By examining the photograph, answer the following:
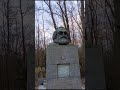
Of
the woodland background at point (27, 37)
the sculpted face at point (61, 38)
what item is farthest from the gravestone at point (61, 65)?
the woodland background at point (27, 37)

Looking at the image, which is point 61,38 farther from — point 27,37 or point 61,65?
point 27,37

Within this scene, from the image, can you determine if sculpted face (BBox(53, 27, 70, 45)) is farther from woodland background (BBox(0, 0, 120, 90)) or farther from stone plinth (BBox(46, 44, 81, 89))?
woodland background (BBox(0, 0, 120, 90))

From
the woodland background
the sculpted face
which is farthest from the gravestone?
the woodland background

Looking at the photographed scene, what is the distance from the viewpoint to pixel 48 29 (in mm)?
20500

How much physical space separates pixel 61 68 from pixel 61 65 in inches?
4.7

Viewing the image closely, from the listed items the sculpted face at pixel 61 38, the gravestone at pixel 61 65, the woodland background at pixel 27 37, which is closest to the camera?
the woodland background at pixel 27 37

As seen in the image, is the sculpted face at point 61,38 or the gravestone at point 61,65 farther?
the sculpted face at point 61,38

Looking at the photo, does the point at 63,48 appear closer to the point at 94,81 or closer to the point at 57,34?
the point at 57,34

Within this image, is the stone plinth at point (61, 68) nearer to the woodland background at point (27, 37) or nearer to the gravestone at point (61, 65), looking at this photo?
the gravestone at point (61, 65)

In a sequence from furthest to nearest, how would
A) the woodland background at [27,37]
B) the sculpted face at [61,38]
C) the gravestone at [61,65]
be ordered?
the sculpted face at [61,38] → the gravestone at [61,65] → the woodland background at [27,37]

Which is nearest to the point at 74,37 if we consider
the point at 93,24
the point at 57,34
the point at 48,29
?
the point at 48,29

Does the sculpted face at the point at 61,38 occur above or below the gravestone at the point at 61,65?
above

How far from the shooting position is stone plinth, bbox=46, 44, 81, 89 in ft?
36.9

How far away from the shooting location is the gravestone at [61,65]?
36.9ft
